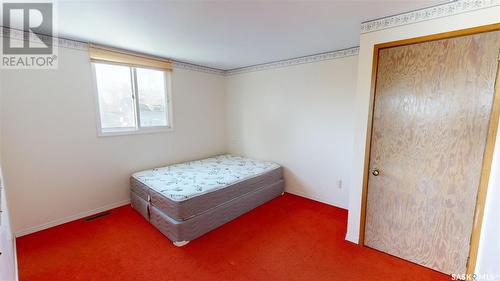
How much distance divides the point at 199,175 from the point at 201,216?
29.9 inches

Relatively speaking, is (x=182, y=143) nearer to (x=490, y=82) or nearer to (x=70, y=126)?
(x=70, y=126)

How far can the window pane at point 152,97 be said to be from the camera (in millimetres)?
3305

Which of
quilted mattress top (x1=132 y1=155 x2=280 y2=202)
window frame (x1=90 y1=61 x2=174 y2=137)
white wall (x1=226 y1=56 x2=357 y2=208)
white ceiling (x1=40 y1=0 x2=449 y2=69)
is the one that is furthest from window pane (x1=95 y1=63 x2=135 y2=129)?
white wall (x1=226 y1=56 x2=357 y2=208)

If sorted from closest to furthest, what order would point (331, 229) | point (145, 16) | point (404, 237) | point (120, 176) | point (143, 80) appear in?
point (145, 16) < point (404, 237) < point (331, 229) < point (120, 176) < point (143, 80)

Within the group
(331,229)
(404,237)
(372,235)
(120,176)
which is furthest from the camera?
(120,176)

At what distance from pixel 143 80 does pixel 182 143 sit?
3.96 feet

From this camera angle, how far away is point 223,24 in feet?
6.81

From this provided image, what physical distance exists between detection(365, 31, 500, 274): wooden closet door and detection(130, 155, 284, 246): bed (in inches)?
59.6

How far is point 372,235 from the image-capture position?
7.18 ft

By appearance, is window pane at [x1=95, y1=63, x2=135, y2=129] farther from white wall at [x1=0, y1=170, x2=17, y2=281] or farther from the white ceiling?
white wall at [x1=0, y1=170, x2=17, y2=281]

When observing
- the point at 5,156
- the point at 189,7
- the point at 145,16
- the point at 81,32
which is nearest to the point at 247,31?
the point at 189,7

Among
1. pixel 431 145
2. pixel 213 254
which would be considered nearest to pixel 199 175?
pixel 213 254

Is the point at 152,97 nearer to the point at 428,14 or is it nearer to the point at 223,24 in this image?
the point at 223,24

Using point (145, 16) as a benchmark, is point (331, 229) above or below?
below
